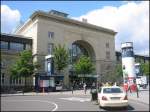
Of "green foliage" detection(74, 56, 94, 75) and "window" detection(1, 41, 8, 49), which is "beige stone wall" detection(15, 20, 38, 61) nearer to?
"window" detection(1, 41, 8, 49)

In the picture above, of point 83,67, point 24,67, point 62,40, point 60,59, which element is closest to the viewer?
point 24,67

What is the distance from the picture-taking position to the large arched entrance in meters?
68.5

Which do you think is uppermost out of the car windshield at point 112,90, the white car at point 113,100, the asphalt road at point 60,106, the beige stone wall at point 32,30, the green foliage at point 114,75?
the beige stone wall at point 32,30

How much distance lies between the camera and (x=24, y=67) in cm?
5288

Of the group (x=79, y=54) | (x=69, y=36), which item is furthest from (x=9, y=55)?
(x=79, y=54)

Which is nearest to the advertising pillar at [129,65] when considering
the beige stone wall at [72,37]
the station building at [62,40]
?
the station building at [62,40]

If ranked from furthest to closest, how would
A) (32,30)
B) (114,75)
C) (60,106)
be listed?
(114,75) → (32,30) → (60,106)

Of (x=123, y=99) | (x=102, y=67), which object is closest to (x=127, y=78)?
(x=123, y=99)

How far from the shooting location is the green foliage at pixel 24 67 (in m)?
52.7

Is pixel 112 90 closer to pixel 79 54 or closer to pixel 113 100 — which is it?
pixel 113 100

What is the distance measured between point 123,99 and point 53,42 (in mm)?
49036

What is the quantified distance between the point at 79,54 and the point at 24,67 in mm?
24548

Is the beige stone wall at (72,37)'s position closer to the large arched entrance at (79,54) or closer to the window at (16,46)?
the large arched entrance at (79,54)

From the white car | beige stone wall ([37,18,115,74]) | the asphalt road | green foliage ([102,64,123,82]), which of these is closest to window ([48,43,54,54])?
beige stone wall ([37,18,115,74])
